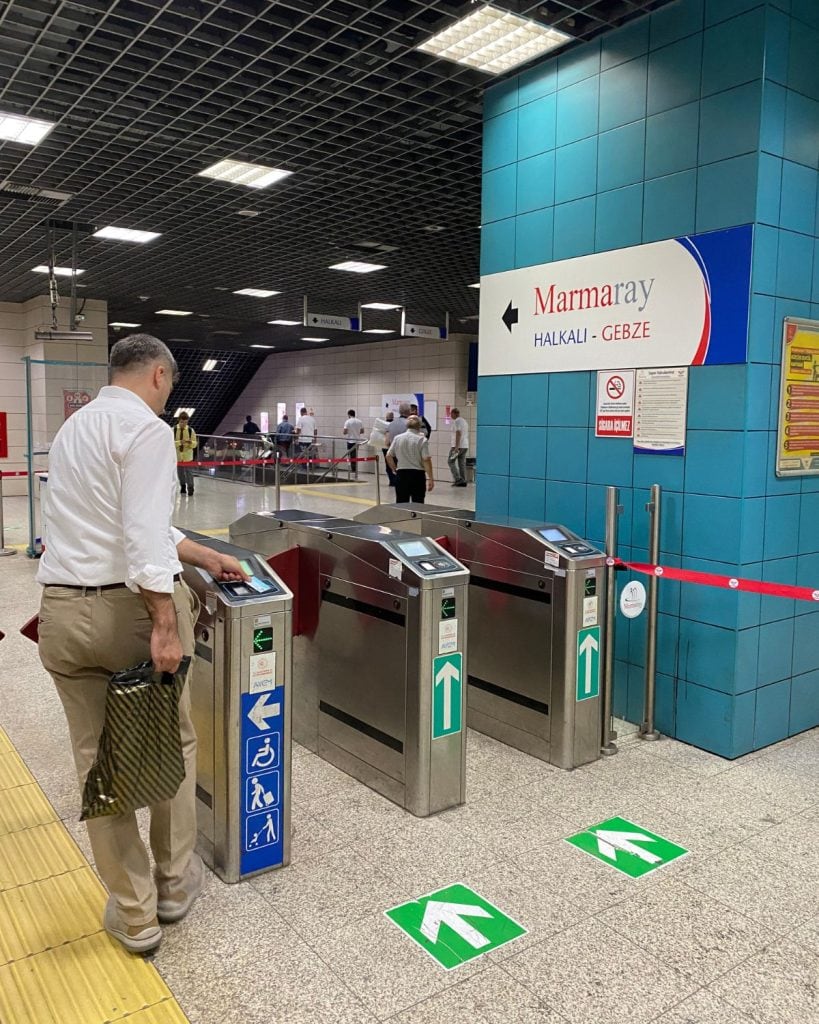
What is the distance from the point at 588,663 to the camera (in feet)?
10.8

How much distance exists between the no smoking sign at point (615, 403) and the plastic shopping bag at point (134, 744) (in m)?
2.44

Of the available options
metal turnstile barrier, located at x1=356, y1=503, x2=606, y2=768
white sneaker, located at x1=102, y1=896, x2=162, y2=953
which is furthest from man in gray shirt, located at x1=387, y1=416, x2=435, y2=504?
white sneaker, located at x1=102, y1=896, x2=162, y2=953

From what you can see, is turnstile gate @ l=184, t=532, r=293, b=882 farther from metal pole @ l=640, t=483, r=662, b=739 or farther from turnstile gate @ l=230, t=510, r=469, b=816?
metal pole @ l=640, t=483, r=662, b=739

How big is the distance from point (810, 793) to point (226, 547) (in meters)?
2.34

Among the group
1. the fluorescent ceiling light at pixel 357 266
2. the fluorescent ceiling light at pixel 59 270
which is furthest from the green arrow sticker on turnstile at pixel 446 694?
the fluorescent ceiling light at pixel 59 270

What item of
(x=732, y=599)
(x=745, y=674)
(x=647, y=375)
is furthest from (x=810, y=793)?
(x=647, y=375)

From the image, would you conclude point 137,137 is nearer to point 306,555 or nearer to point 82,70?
point 82,70

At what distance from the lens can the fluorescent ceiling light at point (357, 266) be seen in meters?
9.80

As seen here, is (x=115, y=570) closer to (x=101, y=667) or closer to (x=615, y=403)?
(x=101, y=667)

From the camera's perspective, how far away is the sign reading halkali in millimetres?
3240

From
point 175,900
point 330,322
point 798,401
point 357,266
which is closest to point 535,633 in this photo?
point 798,401

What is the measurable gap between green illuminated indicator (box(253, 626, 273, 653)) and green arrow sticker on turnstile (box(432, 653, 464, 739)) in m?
0.66

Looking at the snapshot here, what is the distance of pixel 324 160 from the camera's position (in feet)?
19.1

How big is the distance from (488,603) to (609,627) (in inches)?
21.2
